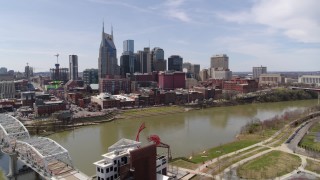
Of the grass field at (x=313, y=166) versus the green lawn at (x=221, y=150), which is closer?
the grass field at (x=313, y=166)

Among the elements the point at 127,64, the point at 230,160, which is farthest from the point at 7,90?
the point at 230,160

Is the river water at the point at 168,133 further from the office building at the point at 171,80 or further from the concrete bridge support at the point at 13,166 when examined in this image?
the office building at the point at 171,80

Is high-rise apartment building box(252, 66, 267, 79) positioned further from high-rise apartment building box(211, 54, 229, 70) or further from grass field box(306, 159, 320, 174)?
→ grass field box(306, 159, 320, 174)

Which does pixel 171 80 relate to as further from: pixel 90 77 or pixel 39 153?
pixel 39 153

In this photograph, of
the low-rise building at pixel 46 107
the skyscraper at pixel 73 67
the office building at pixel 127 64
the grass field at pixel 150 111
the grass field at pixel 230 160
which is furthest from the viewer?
the skyscraper at pixel 73 67

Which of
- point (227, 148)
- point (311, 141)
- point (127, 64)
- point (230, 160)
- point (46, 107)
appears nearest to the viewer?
point (230, 160)

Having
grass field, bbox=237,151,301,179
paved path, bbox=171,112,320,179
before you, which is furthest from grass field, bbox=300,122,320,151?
grass field, bbox=237,151,301,179

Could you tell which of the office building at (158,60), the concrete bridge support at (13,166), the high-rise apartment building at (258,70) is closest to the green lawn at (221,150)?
the concrete bridge support at (13,166)
